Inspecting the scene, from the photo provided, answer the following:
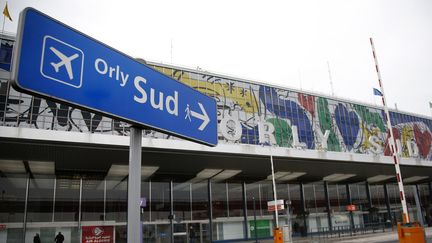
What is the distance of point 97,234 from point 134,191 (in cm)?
2336

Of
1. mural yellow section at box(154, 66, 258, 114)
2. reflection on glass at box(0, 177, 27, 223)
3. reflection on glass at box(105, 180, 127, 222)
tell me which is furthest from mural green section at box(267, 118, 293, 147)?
reflection on glass at box(0, 177, 27, 223)

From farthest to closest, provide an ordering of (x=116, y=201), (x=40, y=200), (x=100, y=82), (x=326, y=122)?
(x=326, y=122), (x=116, y=201), (x=40, y=200), (x=100, y=82)

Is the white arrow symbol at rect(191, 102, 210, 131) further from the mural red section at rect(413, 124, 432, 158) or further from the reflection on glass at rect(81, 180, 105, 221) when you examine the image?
the mural red section at rect(413, 124, 432, 158)

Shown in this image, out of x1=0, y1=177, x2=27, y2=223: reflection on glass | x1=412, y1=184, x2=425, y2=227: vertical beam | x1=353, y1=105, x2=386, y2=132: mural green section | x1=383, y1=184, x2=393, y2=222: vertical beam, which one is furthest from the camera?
x1=412, y1=184, x2=425, y2=227: vertical beam

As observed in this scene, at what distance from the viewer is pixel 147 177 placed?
2789 centimetres

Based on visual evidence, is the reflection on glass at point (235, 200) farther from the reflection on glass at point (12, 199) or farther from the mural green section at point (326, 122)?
the reflection on glass at point (12, 199)

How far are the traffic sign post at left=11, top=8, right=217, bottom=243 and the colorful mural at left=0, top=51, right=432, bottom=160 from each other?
60.2 ft

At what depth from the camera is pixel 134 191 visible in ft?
12.2

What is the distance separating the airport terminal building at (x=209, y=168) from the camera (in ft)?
72.3

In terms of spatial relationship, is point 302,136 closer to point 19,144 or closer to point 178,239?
point 178,239

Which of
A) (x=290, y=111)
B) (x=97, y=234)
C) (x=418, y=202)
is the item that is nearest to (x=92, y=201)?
(x=97, y=234)

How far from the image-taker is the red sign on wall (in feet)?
80.5

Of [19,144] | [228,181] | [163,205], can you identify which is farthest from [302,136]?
[19,144]

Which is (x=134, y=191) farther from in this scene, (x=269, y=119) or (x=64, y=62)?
(x=269, y=119)
